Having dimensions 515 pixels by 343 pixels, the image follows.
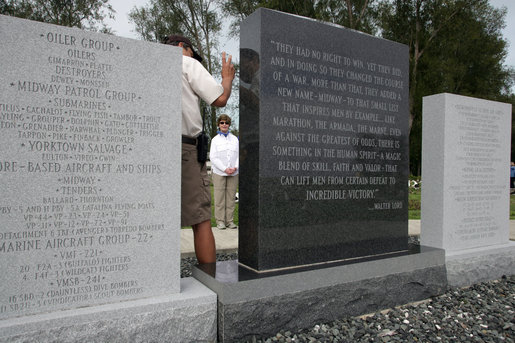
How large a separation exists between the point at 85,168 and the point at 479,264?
3824mm

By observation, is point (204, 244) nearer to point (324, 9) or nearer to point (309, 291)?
point (309, 291)

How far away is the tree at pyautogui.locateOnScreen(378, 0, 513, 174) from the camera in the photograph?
2122cm

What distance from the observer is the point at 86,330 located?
209 cm

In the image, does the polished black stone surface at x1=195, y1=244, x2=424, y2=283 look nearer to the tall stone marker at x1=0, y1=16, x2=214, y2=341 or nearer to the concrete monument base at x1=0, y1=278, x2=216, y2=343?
the concrete monument base at x1=0, y1=278, x2=216, y2=343

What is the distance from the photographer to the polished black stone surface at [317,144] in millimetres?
2889

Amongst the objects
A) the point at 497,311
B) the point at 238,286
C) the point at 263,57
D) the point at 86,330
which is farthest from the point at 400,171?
the point at 86,330

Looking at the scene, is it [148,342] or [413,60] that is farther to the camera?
[413,60]

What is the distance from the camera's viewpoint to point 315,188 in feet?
10.1

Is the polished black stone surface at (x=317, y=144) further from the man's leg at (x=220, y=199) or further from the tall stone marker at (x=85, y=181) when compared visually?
the man's leg at (x=220, y=199)

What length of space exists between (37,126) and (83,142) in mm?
244

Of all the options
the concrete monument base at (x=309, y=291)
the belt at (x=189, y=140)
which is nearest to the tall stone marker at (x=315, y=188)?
the concrete monument base at (x=309, y=291)

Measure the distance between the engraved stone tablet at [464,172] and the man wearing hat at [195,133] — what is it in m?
2.34

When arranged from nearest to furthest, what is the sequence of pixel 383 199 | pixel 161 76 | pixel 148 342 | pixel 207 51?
1. pixel 148 342
2. pixel 161 76
3. pixel 383 199
4. pixel 207 51

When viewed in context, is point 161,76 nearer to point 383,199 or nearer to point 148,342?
point 148,342
